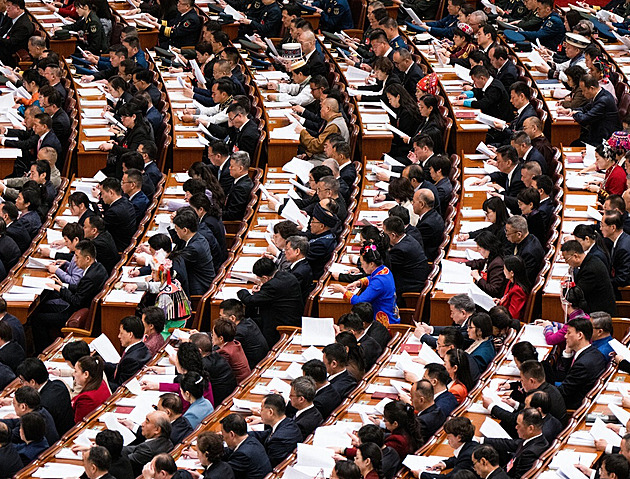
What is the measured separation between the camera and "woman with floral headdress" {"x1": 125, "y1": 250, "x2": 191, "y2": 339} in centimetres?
991

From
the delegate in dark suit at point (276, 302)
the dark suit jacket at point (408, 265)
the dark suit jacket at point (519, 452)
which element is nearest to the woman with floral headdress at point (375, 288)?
the delegate in dark suit at point (276, 302)

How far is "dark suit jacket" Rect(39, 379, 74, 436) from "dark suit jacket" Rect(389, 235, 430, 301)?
9.64 ft

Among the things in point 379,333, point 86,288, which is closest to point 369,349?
point 379,333

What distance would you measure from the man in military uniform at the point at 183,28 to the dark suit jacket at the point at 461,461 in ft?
28.5

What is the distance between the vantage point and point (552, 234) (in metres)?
10.8

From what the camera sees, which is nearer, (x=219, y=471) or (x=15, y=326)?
(x=219, y=471)

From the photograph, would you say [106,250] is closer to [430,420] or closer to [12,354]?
[12,354]

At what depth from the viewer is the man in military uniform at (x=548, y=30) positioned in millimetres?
14781

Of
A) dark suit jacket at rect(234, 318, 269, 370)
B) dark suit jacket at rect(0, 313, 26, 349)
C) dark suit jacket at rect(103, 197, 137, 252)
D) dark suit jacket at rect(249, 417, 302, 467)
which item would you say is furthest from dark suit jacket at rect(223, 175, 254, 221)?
dark suit jacket at rect(249, 417, 302, 467)

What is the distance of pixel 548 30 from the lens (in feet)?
48.6

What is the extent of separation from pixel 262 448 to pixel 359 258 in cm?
270

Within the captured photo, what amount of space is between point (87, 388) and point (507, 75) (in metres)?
6.45

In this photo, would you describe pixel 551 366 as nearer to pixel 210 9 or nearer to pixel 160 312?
pixel 160 312

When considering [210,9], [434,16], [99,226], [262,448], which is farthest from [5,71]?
[262,448]
